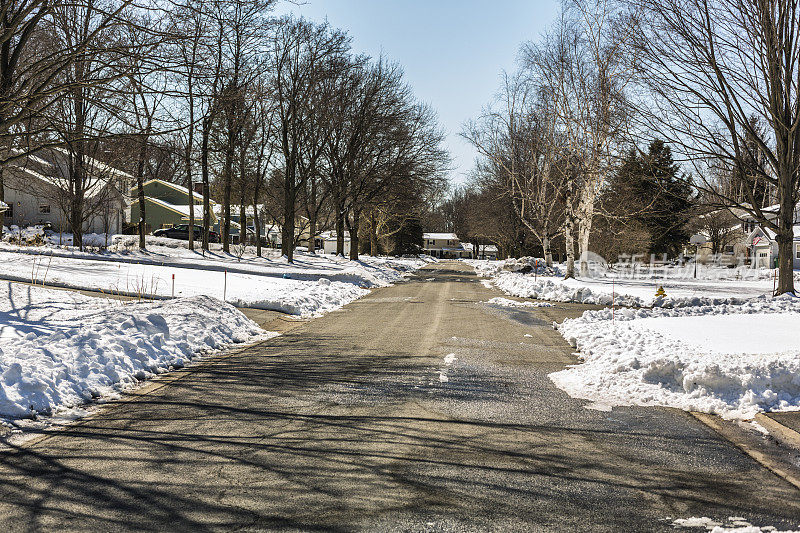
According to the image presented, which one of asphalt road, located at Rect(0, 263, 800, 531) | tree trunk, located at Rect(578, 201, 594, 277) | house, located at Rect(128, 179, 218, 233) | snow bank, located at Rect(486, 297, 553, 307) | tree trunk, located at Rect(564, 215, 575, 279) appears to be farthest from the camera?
house, located at Rect(128, 179, 218, 233)

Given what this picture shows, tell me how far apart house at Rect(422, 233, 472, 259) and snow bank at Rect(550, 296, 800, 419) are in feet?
467

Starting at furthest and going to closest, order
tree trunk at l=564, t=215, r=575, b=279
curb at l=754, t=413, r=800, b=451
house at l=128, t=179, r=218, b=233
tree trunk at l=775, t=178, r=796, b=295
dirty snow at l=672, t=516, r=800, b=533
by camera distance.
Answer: house at l=128, t=179, r=218, b=233 < tree trunk at l=564, t=215, r=575, b=279 < tree trunk at l=775, t=178, r=796, b=295 < curb at l=754, t=413, r=800, b=451 < dirty snow at l=672, t=516, r=800, b=533

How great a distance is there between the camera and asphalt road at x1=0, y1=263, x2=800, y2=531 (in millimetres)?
4109

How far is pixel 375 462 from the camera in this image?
5.12 metres

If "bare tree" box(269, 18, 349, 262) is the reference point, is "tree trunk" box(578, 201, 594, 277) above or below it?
below

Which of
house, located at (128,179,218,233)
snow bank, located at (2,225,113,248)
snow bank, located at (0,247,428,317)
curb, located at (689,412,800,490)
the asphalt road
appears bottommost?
the asphalt road

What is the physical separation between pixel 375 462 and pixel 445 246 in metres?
156

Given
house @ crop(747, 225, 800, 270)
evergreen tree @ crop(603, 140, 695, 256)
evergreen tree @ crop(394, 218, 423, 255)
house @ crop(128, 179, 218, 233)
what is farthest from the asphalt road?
evergreen tree @ crop(394, 218, 423, 255)

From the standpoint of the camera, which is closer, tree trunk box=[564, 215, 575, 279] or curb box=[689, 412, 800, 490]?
curb box=[689, 412, 800, 490]

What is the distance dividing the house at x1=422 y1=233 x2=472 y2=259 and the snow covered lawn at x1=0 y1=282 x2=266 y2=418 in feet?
463

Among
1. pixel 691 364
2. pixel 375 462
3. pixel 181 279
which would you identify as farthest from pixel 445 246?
pixel 375 462

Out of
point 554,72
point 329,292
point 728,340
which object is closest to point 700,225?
point 554,72

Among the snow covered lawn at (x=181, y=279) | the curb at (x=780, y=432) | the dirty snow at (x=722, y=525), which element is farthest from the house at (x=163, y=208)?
the dirty snow at (x=722, y=525)

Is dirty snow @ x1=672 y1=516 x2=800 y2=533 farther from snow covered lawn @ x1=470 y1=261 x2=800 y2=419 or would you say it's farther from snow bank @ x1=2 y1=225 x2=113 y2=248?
snow bank @ x1=2 y1=225 x2=113 y2=248
